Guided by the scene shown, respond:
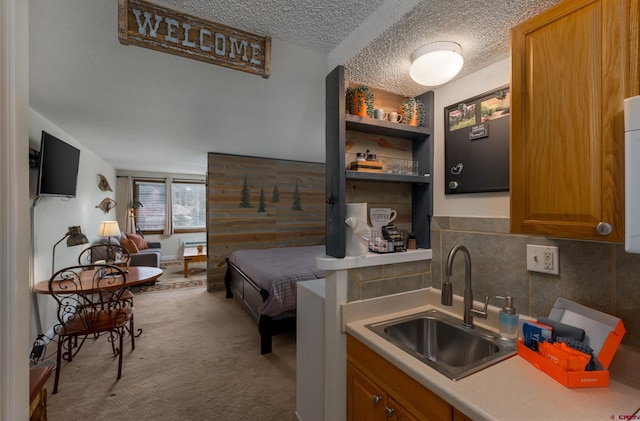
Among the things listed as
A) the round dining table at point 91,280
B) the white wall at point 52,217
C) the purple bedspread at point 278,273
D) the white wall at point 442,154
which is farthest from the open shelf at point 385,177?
the white wall at point 52,217

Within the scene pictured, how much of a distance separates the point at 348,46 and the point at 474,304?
155cm

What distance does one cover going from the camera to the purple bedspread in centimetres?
273

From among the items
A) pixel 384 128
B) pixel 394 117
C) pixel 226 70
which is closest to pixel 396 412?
pixel 384 128

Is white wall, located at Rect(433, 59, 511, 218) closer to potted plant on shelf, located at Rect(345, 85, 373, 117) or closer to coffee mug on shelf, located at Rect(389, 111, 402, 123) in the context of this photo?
coffee mug on shelf, located at Rect(389, 111, 402, 123)

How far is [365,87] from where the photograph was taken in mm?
1518

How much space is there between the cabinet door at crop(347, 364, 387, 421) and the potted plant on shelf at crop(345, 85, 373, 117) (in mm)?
1371

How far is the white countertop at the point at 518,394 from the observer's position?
774mm

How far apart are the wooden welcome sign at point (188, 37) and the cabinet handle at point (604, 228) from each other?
67.3 inches

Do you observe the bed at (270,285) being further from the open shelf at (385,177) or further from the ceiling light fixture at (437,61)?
the ceiling light fixture at (437,61)

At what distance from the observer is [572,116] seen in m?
0.89

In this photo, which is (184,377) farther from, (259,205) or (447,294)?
(259,205)

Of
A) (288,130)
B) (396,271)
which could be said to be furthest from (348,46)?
(288,130)

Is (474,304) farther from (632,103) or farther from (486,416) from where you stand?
(632,103)

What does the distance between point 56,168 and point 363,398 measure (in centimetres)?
361
